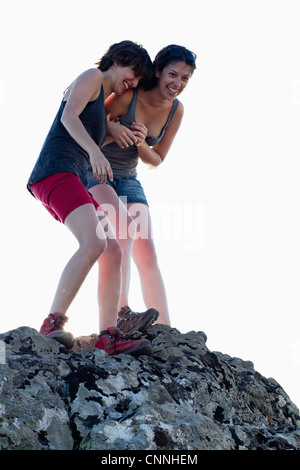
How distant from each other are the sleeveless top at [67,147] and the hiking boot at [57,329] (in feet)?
3.64

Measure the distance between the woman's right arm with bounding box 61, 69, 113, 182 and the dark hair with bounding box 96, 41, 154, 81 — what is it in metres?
0.32

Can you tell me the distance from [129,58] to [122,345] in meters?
2.44

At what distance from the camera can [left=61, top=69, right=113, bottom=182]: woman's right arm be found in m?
4.03

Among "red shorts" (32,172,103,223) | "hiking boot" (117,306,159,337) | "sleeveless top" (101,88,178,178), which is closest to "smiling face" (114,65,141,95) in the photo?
"sleeveless top" (101,88,178,178)

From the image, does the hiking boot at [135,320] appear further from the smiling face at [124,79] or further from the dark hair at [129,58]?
the dark hair at [129,58]

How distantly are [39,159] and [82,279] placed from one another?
1.11m

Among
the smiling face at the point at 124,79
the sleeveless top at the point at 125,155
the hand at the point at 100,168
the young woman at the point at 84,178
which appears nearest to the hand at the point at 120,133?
the young woman at the point at 84,178

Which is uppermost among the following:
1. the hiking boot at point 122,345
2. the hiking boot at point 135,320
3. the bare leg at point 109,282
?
the bare leg at point 109,282

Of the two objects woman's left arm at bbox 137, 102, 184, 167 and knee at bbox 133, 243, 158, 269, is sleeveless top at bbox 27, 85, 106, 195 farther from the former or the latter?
knee at bbox 133, 243, 158, 269

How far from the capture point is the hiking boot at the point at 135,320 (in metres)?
4.39

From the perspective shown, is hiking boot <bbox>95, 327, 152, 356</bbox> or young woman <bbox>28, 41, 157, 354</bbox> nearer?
hiking boot <bbox>95, 327, 152, 356</bbox>

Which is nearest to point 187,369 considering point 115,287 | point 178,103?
point 115,287

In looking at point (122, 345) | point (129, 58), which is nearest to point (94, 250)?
point (122, 345)
